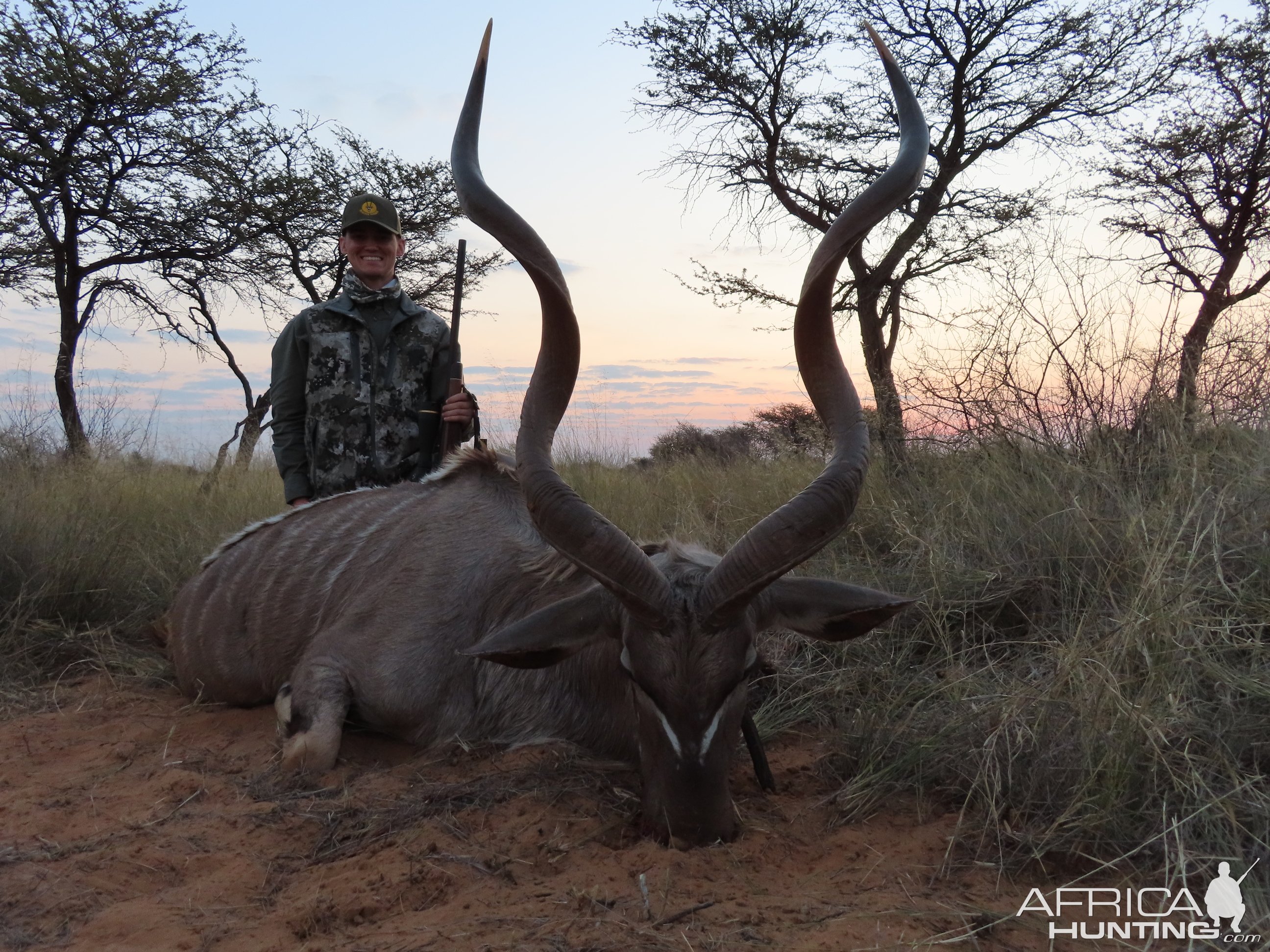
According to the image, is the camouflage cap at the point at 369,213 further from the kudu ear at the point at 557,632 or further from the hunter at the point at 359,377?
the kudu ear at the point at 557,632

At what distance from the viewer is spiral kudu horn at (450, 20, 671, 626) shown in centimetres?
279

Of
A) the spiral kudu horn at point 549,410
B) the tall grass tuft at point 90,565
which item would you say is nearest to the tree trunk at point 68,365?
the tall grass tuft at point 90,565

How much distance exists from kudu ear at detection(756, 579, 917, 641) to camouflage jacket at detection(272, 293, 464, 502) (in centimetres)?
324

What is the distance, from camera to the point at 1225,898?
2131 millimetres

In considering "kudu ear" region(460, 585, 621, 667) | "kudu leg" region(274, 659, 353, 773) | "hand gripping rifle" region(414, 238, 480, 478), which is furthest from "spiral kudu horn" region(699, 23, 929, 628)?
"hand gripping rifle" region(414, 238, 480, 478)

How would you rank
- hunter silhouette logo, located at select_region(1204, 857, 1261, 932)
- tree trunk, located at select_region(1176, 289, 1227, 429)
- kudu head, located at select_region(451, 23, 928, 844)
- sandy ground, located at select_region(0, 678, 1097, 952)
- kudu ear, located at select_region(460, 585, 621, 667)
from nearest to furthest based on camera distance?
hunter silhouette logo, located at select_region(1204, 857, 1261, 932), sandy ground, located at select_region(0, 678, 1097, 952), kudu head, located at select_region(451, 23, 928, 844), kudu ear, located at select_region(460, 585, 621, 667), tree trunk, located at select_region(1176, 289, 1227, 429)

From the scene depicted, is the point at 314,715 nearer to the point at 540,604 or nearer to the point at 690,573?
the point at 540,604

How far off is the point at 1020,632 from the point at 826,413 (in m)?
1.57

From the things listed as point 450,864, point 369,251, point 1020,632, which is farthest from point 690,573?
point 369,251

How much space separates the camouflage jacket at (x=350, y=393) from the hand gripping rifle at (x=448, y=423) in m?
0.06

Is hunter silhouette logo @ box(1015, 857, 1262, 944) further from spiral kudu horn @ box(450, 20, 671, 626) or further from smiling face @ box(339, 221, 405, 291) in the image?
smiling face @ box(339, 221, 405, 291)

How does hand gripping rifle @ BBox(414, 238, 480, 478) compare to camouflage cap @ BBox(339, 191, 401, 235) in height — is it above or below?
below

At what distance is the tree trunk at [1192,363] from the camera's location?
5176mm

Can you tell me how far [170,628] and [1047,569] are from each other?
4.24 m
